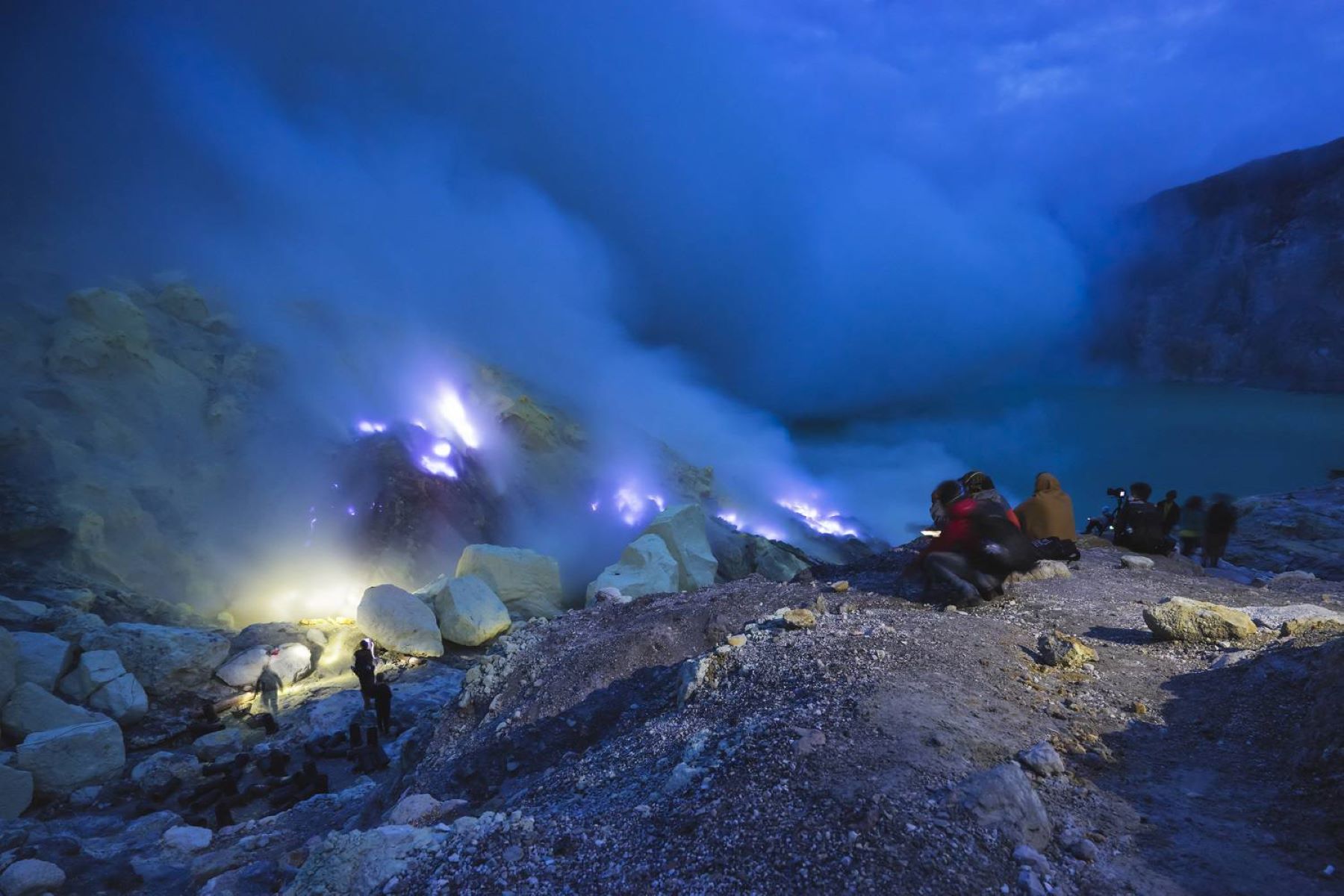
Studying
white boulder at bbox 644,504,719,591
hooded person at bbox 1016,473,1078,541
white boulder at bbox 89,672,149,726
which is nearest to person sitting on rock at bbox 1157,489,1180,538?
hooded person at bbox 1016,473,1078,541

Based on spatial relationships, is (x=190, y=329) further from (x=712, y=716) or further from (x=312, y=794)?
(x=712, y=716)

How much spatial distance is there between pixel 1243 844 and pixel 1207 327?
42169mm

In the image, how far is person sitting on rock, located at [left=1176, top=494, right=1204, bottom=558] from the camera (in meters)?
9.45

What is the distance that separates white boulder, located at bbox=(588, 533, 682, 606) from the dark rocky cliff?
34008mm

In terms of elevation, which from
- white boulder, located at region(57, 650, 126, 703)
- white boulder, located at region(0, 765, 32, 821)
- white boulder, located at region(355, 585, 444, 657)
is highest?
white boulder, located at region(355, 585, 444, 657)

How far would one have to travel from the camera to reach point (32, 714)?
716 centimetres

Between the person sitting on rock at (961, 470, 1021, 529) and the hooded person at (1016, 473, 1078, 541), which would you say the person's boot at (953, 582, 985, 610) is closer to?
the person sitting on rock at (961, 470, 1021, 529)

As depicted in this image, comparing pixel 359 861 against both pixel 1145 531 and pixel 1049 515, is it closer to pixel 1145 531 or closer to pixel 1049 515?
pixel 1049 515

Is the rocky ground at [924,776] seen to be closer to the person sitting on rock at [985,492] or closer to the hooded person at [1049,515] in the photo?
the person sitting on rock at [985,492]

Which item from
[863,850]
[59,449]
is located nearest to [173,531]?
[59,449]

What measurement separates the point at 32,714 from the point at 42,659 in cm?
98

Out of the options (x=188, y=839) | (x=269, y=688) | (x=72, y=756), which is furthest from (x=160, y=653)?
(x=188, y=839)

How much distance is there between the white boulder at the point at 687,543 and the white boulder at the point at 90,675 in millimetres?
10441

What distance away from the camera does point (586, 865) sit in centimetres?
212
